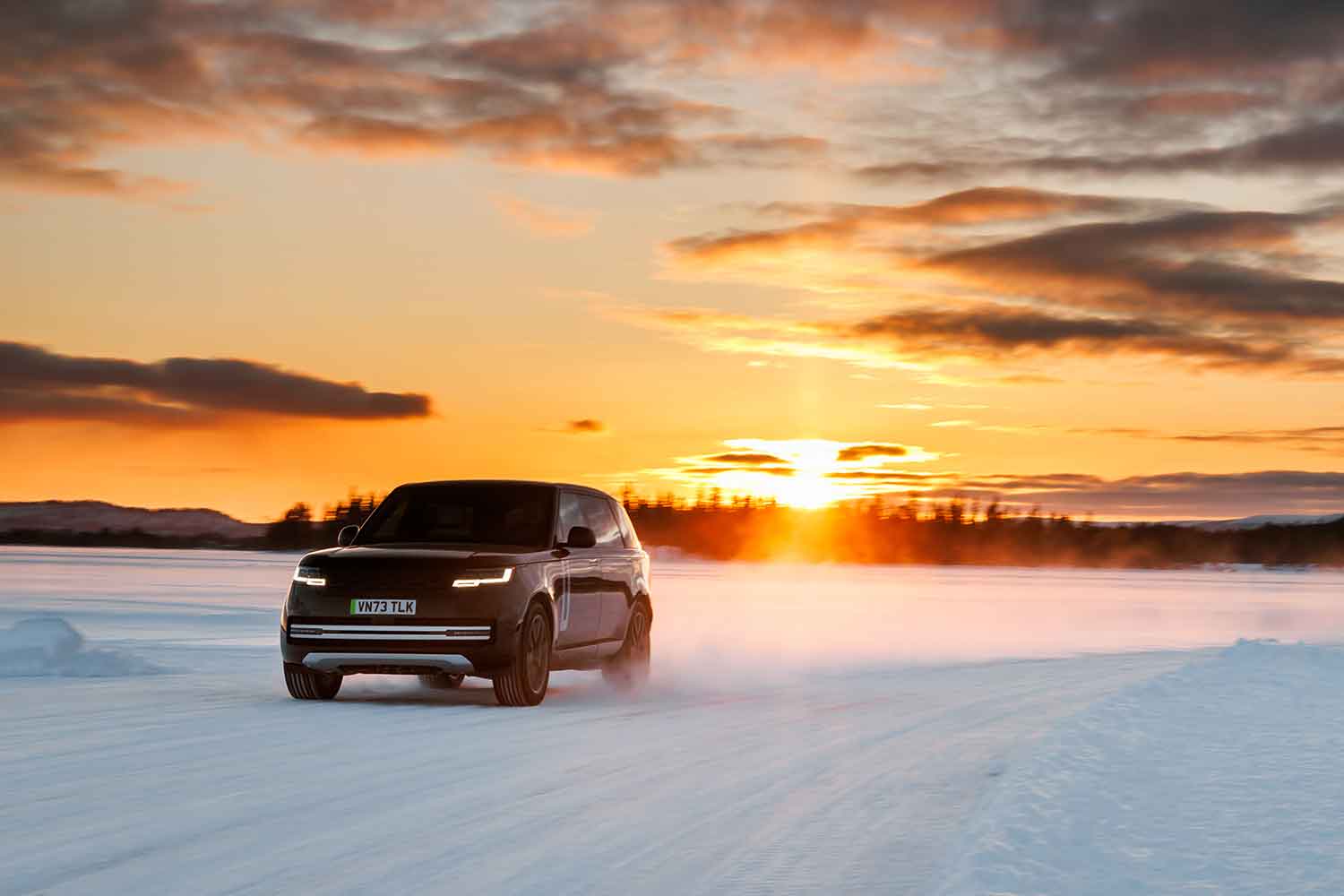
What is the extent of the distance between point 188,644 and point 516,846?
16611 mm

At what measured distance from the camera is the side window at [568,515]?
606 inches

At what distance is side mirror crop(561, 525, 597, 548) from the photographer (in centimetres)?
1502

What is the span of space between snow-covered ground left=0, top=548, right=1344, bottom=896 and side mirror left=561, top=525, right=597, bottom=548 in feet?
5.21

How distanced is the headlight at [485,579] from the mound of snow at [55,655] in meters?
5.05

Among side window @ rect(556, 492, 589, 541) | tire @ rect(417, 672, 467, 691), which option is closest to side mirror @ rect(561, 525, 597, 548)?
side window @ rect(556, 492, 589, 541)

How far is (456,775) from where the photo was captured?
9664mm

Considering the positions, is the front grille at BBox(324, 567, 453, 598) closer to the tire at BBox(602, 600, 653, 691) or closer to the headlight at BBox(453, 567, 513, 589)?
the headlight at BBox(453, 567, 513, 589)

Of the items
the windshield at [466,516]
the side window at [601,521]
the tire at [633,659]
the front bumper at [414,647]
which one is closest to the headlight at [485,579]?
the front bumper at [414,647]

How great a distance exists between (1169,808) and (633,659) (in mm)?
9048

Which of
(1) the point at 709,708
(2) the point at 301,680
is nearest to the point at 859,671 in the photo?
(1) the point at 709,708

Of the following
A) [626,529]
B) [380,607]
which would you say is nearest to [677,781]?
[380,607]

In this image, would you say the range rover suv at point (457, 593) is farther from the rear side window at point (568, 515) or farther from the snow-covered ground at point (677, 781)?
the snow-covered ground at point (677, 781)

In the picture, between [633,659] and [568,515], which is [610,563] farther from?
[633,659]

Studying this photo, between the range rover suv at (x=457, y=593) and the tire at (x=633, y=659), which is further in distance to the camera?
the tire at (x=633, y=659)
